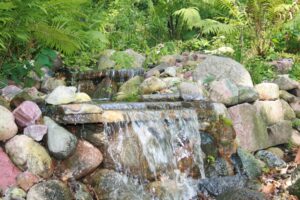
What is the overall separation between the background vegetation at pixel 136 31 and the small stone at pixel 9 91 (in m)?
0.23

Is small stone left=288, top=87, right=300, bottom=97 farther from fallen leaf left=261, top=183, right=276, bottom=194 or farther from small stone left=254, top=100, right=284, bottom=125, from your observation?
fallen leaf left=261, top=183, right=276, bottom=194

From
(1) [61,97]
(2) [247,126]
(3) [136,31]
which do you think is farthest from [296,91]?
(3) [136,31]

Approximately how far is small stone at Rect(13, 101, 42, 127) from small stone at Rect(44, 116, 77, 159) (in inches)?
6.0

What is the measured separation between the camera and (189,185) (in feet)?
14.7

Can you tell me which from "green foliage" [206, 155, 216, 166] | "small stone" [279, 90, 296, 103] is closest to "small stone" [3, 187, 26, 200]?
"green foliage" [206, 155, 216, 166]

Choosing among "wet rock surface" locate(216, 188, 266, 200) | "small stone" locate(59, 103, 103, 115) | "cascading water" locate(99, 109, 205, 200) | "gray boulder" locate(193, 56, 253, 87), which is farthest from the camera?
"gray boulder" locate(193, 56, 253, 87)

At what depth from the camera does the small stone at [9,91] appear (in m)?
4.72

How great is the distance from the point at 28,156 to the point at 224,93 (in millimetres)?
2478

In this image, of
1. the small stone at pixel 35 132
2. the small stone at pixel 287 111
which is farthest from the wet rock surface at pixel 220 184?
the small stone at pixel 35 132

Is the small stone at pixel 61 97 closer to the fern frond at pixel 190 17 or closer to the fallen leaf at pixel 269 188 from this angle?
the fallen leaf at pixel 269 188

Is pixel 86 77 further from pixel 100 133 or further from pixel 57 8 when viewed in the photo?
pixel 100 133

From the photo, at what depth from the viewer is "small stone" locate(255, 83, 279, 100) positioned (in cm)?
570

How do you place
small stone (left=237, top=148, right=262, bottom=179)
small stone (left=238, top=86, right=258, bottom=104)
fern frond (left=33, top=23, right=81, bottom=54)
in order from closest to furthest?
1. small stone (left=237, top=148, right=262, bottom=179)
2. fern frond (left=33, top=23, right=81, bottom=54)
3. small stone (left=238, top=86, right=258, bottom=104)

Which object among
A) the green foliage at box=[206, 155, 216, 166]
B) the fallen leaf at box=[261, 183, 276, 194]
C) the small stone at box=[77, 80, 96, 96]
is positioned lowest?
the fallen leaf at box=[261, 183, 276, 194]
